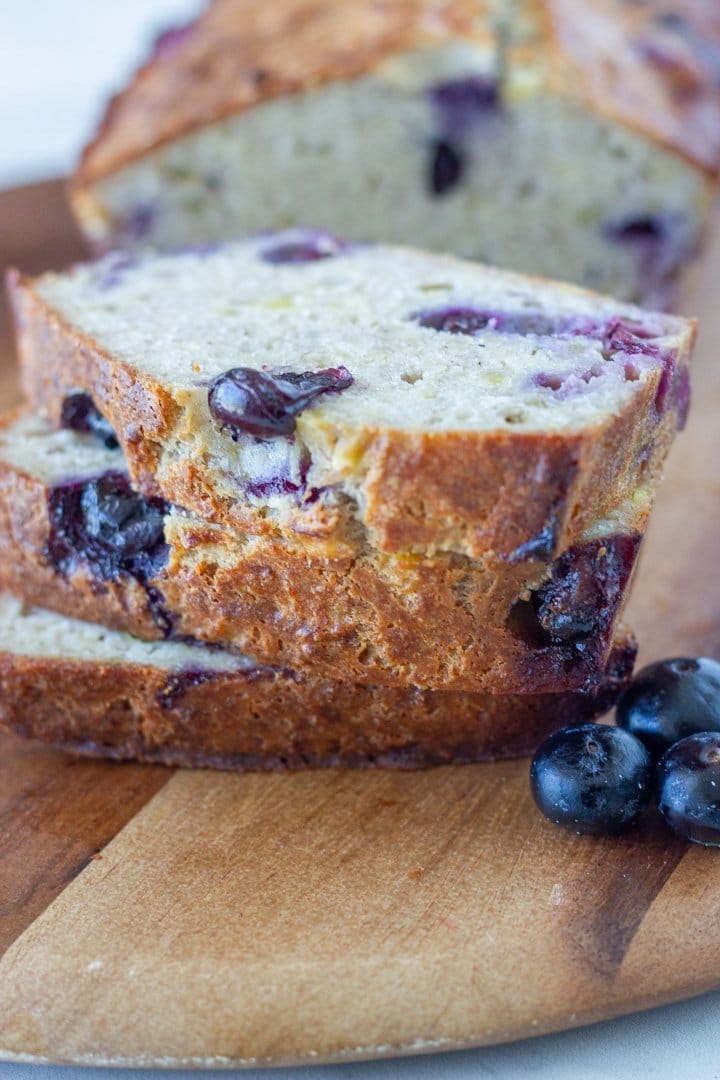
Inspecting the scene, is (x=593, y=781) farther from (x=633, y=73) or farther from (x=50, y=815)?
(x=633, y=73)

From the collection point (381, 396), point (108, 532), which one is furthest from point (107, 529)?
point (381, 396)

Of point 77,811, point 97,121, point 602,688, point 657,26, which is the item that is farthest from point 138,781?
point 657,26

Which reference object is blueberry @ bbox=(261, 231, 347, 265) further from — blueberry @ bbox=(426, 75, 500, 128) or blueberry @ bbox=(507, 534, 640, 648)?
blueberry @ bbox=(507, 534, 640, 648)

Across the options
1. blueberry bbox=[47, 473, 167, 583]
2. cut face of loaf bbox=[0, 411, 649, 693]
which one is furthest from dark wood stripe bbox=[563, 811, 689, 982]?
blueberry bbox=[47, 473, 167, 583]

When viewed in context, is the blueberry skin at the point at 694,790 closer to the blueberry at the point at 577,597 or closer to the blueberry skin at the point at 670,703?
the blueberry skin at the point at 670,703

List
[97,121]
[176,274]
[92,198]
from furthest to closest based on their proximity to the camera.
Answer: [97,121]
[92,198]
[176,274]

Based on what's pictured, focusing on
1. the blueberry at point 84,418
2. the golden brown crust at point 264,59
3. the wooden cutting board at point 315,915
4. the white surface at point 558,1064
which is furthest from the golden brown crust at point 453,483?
the golden brown crust at point 264,59

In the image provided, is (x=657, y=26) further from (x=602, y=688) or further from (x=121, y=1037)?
(x=121, y=1037)
